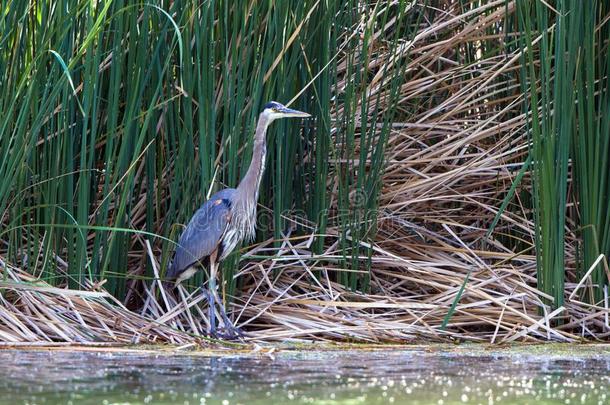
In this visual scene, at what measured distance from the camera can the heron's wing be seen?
4.79 meters

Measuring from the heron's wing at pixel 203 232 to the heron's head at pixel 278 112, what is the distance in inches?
17.5

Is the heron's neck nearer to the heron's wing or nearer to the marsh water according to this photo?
the heron's wing

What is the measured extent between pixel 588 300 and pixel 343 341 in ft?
3.59

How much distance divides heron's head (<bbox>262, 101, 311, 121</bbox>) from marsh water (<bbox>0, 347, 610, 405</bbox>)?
1.11 metres

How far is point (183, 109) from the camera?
15.6 feet

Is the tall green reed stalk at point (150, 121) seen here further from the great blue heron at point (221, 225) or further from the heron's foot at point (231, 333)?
the heron's foot at point (231, 333)

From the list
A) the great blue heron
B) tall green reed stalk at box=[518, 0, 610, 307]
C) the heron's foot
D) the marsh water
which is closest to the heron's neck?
the great blue heron

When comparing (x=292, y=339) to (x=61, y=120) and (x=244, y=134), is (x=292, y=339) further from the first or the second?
(x=61, y=120)

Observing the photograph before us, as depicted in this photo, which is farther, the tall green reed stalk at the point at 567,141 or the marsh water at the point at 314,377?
the tall green reed stalk at the point at 567,141

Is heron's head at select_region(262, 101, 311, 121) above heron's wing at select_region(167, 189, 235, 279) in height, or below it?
above

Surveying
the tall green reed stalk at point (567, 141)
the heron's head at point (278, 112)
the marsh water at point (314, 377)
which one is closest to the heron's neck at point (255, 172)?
the heron's head at point (278, 112)

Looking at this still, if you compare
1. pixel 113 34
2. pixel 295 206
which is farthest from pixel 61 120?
pixel 295 206

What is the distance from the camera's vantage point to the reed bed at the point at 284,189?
14.3 feet

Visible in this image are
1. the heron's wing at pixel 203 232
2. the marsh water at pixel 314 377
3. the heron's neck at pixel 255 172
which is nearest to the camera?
the marsh water at pixel 314 377
